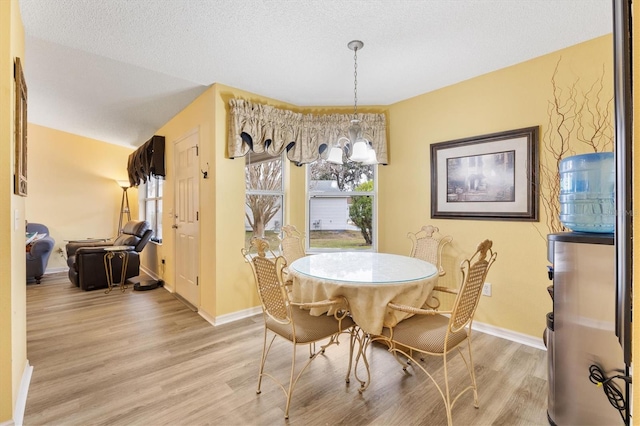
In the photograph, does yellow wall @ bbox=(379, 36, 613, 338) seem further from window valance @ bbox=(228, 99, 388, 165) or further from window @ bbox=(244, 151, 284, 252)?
window @ bbox=(244, 151, 284, 252)

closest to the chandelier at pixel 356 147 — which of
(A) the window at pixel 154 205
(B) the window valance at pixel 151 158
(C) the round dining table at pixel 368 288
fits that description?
(C) the round dining table at pixel 368 288

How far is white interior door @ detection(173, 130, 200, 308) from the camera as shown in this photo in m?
3.48

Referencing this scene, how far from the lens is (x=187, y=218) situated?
147 inches

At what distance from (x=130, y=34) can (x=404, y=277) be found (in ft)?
8.63

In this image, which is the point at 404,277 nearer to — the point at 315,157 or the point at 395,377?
the point at 395,377

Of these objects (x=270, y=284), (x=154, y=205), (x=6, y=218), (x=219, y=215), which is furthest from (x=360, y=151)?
(x=154, y=205)

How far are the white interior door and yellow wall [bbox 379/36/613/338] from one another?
91.5 inches

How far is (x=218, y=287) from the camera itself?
3.06m

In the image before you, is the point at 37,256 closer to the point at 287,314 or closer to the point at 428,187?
the point at 287,314

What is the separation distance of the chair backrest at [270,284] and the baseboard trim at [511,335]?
6.98 ft

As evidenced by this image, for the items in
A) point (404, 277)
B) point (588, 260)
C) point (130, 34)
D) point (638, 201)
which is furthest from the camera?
point (130, 34)

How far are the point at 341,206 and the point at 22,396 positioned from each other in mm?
3075

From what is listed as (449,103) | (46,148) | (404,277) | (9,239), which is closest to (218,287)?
(9,239)

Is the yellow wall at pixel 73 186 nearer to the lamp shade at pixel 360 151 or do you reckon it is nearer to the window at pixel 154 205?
the window at pixel 154 205
